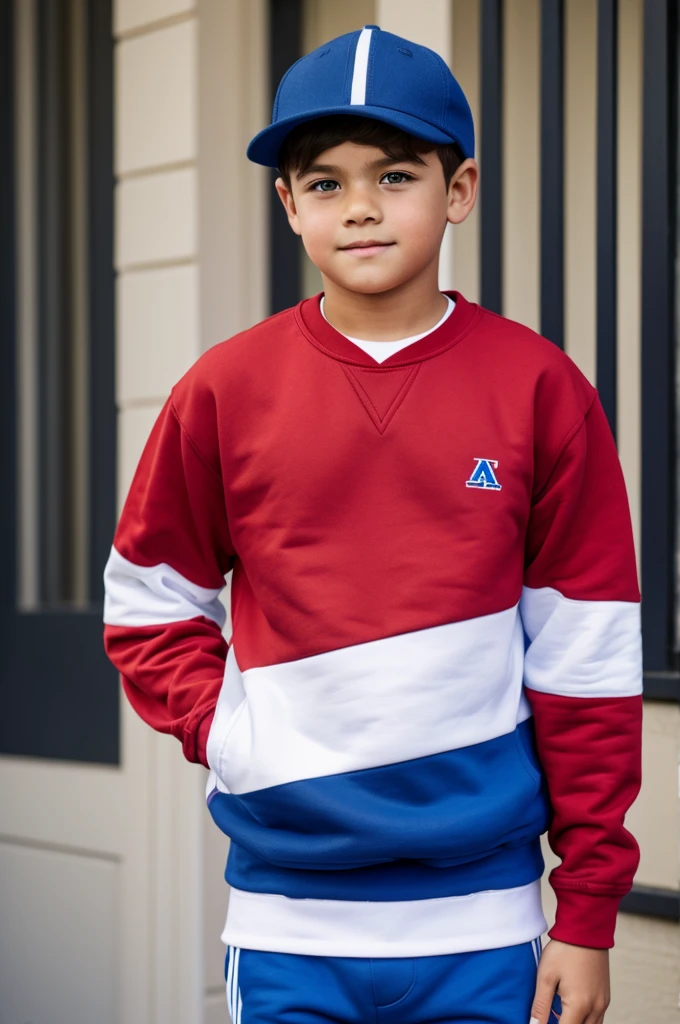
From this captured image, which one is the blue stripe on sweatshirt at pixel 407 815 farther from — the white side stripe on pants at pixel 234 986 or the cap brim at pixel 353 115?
the cap brim at pixel 353 115

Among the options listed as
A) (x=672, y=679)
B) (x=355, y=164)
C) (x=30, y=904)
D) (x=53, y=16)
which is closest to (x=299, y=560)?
(x=355, y=164)

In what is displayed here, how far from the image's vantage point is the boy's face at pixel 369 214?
1.28 metres

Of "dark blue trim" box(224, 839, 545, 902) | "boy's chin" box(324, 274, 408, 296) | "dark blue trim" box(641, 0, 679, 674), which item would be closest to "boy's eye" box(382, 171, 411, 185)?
"boy's chin" box(324, 274, 408, 296)

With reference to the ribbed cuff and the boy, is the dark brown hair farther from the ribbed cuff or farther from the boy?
the ribbed cuff

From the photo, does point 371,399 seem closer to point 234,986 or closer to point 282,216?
point 234,986

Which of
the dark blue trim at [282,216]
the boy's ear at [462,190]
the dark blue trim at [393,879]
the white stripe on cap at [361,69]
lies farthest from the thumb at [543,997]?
the dark blue trim at [282,216]

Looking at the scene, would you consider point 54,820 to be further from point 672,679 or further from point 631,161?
point 631,161

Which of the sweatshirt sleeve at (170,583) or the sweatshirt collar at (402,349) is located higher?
the sweatshirt collar at (402,349)

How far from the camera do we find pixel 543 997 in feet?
4.28

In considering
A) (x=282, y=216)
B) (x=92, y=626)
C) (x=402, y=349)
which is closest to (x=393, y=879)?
(x=402, y=349)

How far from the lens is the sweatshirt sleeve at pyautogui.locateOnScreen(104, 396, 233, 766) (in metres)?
1.42

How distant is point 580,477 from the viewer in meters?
1.33

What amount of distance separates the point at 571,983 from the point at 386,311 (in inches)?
32.3

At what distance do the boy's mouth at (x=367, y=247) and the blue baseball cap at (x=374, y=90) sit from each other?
0.41 ft
